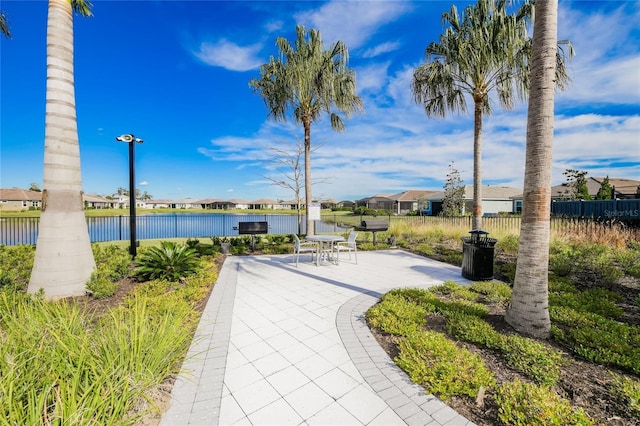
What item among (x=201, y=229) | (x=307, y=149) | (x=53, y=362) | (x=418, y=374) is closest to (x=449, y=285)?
(x=418, y=374)

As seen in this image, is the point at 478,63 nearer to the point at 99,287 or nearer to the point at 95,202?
the point at 99,287

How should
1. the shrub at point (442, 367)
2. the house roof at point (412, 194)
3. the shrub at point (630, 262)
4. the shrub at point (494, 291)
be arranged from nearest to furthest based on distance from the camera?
the shrub at point (442, 367), the shrub at point (494, 291), the shrub at point (630, 262), the house roof at point (412, 194)

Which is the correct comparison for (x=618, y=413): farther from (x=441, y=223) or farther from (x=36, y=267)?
(x=441, y=223)

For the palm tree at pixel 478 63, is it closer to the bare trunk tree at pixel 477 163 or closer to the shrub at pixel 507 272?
the bare trunk tree at pixel 477 163

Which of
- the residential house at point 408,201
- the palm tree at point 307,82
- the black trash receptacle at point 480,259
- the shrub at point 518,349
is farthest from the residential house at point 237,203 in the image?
the shrub at point 518,349

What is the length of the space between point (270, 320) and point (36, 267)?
13.2ft

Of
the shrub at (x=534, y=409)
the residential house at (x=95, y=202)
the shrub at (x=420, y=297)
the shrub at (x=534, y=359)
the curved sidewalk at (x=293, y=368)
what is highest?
the residential house at (x=95, y=202)

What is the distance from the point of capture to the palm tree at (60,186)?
4.40m

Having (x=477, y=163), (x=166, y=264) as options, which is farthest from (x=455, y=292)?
(x=166, y=264)

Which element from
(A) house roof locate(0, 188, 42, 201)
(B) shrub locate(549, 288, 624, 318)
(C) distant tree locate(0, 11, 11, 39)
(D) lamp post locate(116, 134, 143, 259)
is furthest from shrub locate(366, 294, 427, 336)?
(A) house roof locate(0, 188, 42, 201)

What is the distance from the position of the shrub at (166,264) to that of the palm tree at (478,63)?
8.42 m

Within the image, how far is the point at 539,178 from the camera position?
11.0 feet

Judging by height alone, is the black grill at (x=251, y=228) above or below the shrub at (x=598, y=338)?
above

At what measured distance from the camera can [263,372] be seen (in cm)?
277
